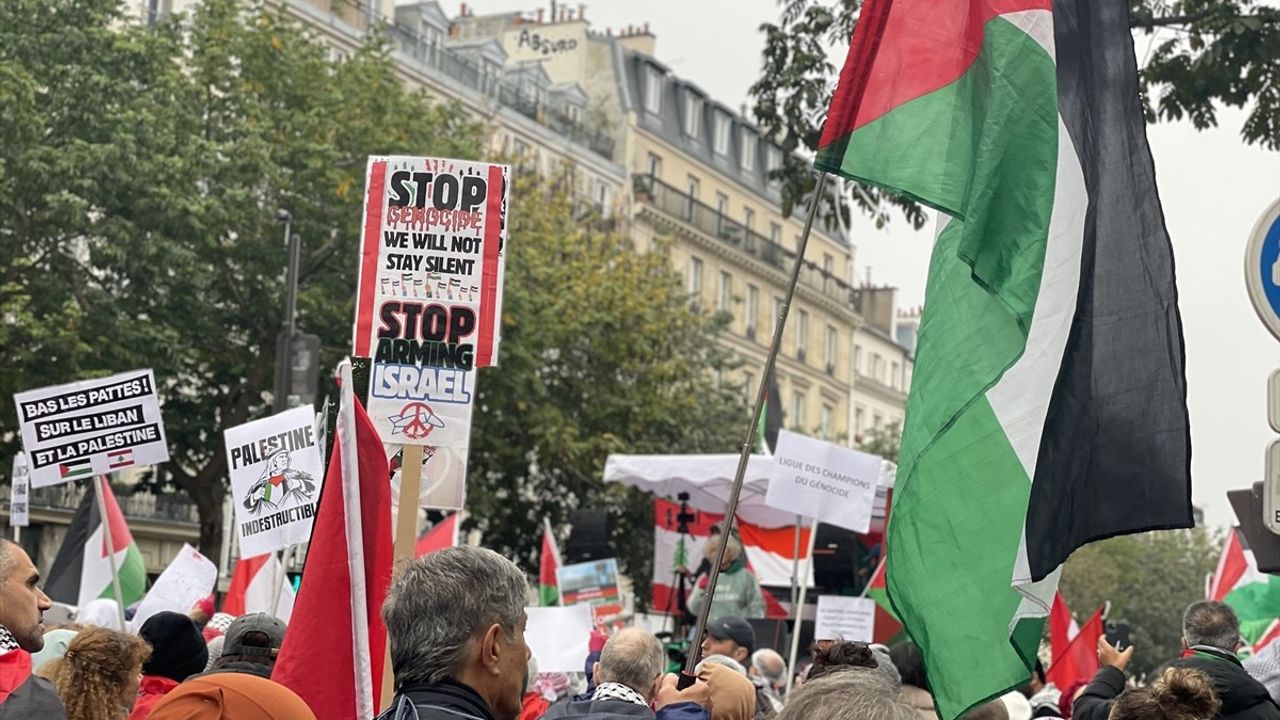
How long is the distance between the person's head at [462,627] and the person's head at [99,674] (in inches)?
70.7

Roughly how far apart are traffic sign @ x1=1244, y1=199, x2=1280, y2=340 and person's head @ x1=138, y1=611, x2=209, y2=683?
3.87m

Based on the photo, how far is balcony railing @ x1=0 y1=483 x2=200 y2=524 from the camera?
1555 inches

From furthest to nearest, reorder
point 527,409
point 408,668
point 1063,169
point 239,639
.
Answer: point 527,409, point 239,639, point 1063,169, point 408,668

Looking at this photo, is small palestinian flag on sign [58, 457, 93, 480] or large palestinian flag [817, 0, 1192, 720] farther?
small palestinian flag on sign [58, 457, 93, 480]

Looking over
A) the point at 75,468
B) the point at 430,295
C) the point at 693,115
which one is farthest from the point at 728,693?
the point at 693,115

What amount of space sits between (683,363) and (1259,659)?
30.5 metres

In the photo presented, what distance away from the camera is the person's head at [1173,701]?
5051 mm

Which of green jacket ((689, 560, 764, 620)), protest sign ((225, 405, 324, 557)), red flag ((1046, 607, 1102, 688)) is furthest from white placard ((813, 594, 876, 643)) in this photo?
protest sign ((225, 405, 324, 557))

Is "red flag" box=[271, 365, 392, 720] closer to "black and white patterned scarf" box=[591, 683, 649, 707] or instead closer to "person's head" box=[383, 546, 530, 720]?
"black and white patterned scarf" box=[591, 683, 649, 707]

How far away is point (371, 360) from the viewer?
23.9 feet

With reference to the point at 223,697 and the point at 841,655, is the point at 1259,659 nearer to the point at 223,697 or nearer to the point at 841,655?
the point at 841,655

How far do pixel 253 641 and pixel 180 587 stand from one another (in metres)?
5.62

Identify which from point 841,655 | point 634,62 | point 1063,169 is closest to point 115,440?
point 841,655

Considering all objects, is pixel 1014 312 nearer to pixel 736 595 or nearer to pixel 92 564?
pixel 736 595
